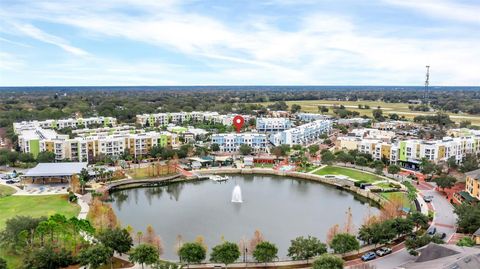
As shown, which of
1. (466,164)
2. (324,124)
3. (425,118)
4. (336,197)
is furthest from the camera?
(425,118)

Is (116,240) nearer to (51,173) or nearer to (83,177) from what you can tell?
(83,177)

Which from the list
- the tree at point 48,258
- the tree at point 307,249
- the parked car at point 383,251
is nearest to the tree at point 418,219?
the parked car at point 383,251

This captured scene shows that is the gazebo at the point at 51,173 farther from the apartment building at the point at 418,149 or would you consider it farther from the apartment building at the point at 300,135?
the apartment building at the point at 418,149

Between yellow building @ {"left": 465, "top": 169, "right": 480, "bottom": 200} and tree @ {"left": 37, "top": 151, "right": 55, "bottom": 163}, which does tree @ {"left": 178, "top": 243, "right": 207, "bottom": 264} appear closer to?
yellow building @ {"left": 465, "top": 169, "right": 480, "bottom": 200}

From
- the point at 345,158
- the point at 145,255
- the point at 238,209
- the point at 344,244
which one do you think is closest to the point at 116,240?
the point at 145,255

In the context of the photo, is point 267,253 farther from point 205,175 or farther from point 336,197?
point 205,175

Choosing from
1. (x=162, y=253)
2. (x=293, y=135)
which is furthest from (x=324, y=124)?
(x=162, y=253)
